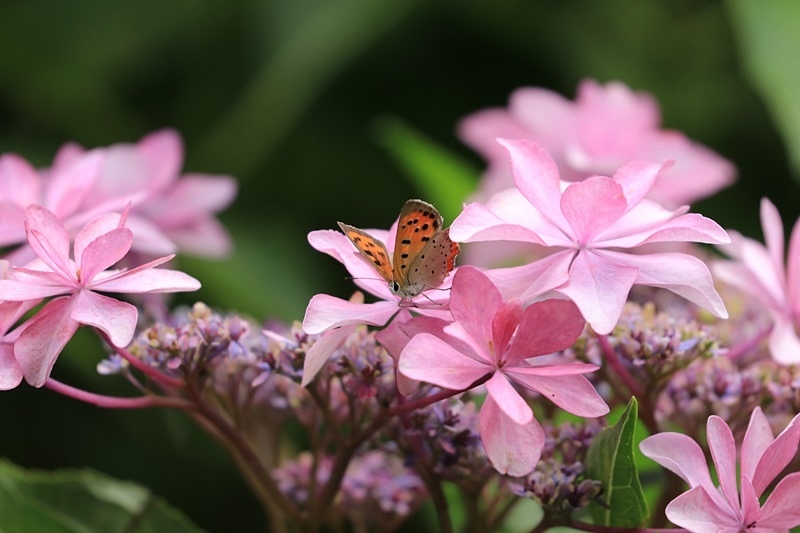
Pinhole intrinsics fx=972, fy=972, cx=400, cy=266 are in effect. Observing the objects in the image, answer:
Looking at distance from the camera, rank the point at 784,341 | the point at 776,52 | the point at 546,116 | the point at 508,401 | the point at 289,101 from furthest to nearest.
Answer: the point at 289,101 < the point at 776,52 < the point at 546,116 < the point at 784,341 < the point at 508,401

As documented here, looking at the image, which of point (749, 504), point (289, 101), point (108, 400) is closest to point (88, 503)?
point (108, 400)

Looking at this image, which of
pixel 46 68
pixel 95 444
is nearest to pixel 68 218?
pixel 95 444

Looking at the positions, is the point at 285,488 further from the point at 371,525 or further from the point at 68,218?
the point at 68,218

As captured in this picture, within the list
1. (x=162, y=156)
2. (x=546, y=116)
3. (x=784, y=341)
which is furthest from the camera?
(x=546, y=116)

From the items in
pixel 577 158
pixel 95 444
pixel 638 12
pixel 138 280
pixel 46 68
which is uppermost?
pixel 638 12

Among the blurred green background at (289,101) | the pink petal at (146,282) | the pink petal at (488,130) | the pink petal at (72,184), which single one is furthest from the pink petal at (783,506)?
the blurred green background at (289,101)

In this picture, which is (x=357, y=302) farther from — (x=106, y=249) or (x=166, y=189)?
(x=166, y=189)
